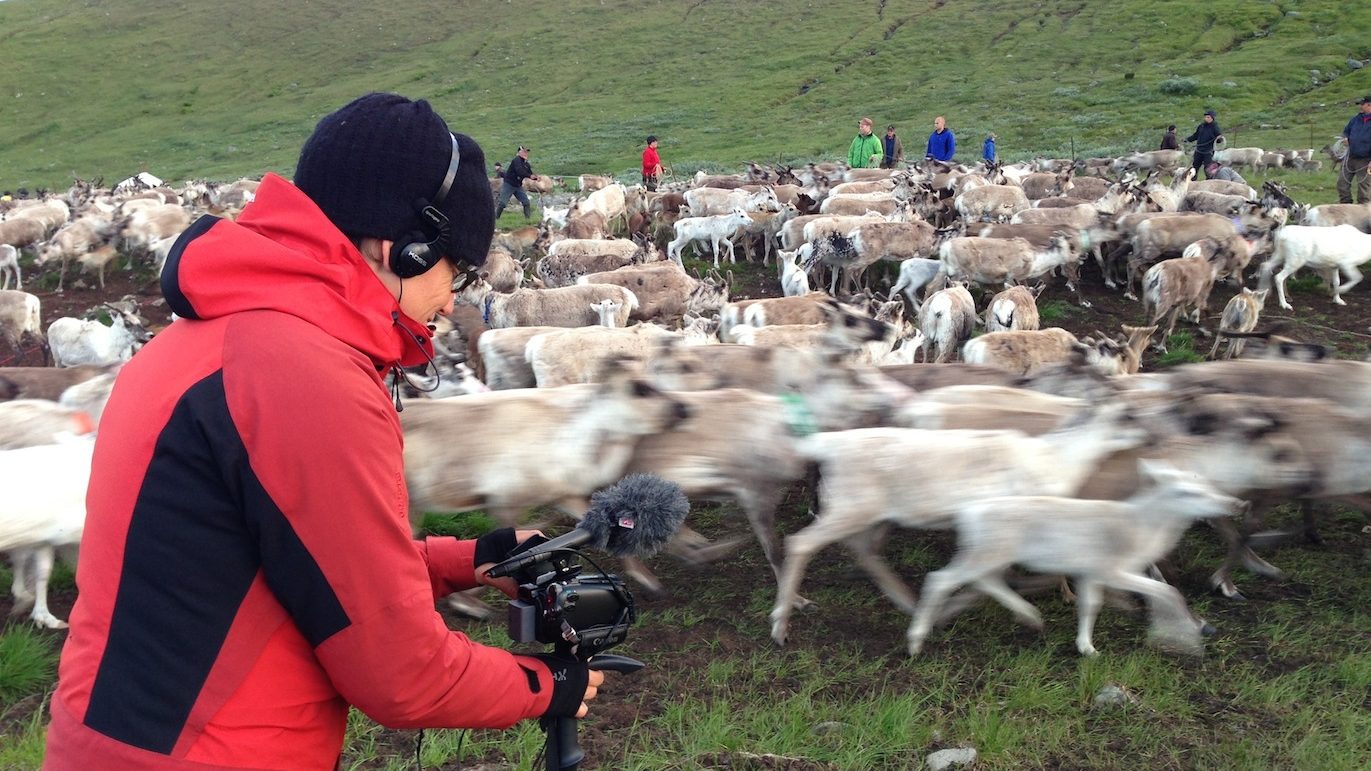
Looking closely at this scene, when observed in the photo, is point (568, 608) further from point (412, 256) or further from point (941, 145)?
point (941, 145)

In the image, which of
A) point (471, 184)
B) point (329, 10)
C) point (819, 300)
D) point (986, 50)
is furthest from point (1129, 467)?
point (329, 10)

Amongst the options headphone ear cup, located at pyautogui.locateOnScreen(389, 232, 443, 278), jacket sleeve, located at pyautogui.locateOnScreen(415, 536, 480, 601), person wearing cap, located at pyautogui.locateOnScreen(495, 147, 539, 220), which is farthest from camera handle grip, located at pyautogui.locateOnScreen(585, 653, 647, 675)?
person wearing cap, located at pyautogui.locateOnScreen(495, 147, 539, 220)

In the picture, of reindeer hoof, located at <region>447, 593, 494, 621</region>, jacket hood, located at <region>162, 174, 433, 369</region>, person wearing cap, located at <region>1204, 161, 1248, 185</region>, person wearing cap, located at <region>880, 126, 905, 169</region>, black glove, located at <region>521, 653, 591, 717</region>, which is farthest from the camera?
person wearing cap, located at <region>880, 126, 905, 169</region>

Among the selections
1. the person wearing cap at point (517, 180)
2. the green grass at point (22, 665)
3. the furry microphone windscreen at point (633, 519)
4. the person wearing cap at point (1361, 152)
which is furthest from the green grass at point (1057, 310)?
the person wearing cap at point (517, 180)

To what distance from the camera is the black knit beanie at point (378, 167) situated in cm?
179

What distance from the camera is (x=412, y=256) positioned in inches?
71.9

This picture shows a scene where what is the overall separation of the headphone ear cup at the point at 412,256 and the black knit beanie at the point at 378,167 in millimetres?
19

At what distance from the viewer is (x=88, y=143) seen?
5109 cm

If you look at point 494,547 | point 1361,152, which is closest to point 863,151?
point 1361,152

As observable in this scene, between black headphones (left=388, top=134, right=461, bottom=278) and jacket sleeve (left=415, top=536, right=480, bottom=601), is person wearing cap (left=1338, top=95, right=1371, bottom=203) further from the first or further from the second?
black headphones (left=388, top=134, right=461, bottom=278)

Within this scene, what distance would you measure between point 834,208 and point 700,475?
486 inches

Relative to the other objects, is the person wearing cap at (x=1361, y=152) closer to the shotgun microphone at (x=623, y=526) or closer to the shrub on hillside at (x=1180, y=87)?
the shotgun microphone at (x=623, y=526)

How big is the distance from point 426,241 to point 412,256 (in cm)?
5

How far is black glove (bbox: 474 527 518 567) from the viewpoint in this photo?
7.25 ft
